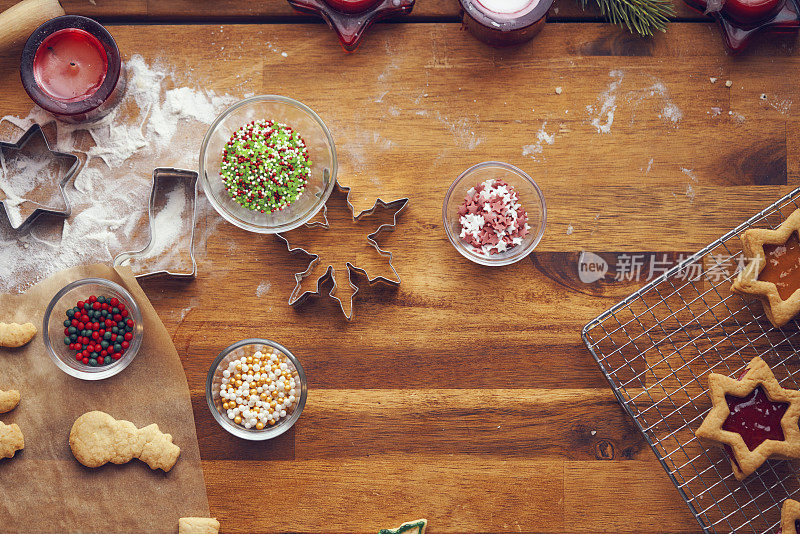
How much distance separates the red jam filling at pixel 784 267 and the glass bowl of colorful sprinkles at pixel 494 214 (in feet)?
2.13

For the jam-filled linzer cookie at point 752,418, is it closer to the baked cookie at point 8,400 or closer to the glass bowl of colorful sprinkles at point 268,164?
the glass bowl of colorful sprinkles at point 268,164

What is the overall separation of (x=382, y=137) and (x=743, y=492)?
1544mm

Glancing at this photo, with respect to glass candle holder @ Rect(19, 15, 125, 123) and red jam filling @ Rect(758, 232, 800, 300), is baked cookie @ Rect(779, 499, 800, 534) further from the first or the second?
glass candle holder @ Rect(19, 15, 125, 123)

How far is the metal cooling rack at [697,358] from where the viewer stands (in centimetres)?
182

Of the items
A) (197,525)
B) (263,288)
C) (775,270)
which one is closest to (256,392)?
(263,288)

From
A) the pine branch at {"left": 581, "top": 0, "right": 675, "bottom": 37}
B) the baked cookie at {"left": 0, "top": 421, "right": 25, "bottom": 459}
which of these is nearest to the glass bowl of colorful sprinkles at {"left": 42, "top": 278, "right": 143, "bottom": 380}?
the baked cookie at {"left": 0, "top": 421, "right": 25, "bottom": 459}

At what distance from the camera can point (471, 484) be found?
185cm

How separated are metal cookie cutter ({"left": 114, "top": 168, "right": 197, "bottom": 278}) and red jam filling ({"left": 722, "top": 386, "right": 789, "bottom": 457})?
1646 millimetres

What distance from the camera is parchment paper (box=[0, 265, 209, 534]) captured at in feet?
5.94

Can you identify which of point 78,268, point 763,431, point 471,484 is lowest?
point 471,484

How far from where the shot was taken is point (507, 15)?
1753 millimetres

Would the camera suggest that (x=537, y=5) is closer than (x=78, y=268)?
Yes

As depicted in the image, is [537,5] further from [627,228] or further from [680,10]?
[627,228]

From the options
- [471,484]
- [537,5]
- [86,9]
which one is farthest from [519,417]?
[86,9]
